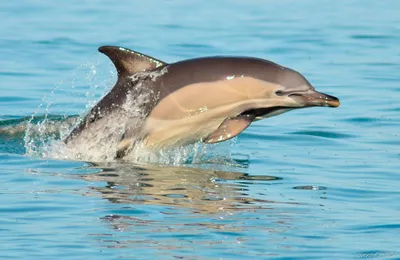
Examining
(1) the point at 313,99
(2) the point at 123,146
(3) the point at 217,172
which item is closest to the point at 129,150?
(2) the point at 123,146

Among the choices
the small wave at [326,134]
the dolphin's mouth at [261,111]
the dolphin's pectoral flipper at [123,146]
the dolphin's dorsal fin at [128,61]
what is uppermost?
the dolphin's dorsal fin at [128,61]

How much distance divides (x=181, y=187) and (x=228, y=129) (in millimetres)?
1222

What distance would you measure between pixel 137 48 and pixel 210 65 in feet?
35.8

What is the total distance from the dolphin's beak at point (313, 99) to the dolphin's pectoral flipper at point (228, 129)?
614 millimetres

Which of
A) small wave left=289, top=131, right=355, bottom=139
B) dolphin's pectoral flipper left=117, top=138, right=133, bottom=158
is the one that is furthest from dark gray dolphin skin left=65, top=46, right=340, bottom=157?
small wave left=289, top=131, right=355, bottom=139

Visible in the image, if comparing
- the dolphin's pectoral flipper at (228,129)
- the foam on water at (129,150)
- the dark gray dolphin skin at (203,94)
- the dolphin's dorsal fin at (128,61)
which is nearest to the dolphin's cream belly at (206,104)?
the dark gray dolphin skin at (203,94)

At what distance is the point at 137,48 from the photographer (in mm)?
23016

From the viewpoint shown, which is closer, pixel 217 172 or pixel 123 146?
pixel 217 172

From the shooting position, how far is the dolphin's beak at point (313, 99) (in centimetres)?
1230

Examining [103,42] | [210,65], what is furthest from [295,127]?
[103,42]

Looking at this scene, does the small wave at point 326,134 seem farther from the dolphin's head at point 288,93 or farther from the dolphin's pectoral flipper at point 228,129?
the dolphin's pectoral flipper at point 228,129

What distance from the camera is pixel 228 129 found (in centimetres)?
1223

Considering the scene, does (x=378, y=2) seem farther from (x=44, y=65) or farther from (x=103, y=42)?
(x=44, y=65)

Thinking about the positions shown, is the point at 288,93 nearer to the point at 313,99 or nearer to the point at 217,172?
the point at 313,99
